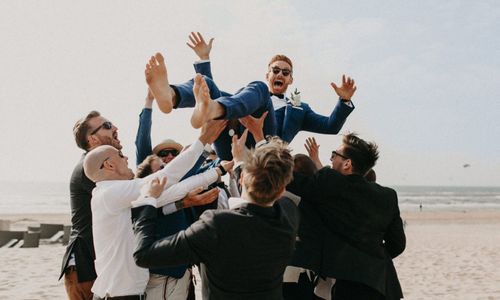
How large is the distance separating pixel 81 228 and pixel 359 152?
2005mm

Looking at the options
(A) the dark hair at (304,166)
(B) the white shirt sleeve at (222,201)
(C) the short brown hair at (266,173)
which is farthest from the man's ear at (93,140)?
(C) the short brown hair at (266,173)

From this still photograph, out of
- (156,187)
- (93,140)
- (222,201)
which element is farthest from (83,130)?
(156,187)

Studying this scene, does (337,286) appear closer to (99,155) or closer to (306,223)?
(306,223)

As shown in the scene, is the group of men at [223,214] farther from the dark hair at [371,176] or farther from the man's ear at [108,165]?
the dark hair at [371,176]

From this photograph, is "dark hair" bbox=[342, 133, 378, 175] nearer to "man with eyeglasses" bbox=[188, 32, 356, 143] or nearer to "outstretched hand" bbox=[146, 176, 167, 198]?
"man with eyeglasses" bbox=[188, 32, 356, 143]

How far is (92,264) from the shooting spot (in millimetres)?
3543

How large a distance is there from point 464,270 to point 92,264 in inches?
448

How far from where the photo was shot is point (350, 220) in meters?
3.31

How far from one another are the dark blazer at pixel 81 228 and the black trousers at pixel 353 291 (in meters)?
1.68

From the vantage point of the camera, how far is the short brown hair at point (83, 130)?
3.66 meters

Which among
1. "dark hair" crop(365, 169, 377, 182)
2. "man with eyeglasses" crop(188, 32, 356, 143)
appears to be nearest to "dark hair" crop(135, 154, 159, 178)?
"man with eyeglasses" crop(188, 32, 356, 143)

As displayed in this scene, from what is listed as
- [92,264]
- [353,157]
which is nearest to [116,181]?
[92,264]

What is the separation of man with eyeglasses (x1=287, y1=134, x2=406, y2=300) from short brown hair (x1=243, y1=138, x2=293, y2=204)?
2.33ft

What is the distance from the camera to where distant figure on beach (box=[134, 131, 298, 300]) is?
2.36 meters
